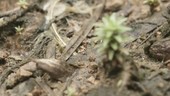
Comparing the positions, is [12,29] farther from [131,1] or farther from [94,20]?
[131,1]

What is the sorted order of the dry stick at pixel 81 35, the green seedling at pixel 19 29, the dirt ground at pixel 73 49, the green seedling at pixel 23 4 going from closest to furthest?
the dirt ground at pixel 73 49, the dry stick at pixel 81 35, the green seedling at pixel 19 29, the green seedling at pixel 23 4

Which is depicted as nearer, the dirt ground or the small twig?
the dirt ground

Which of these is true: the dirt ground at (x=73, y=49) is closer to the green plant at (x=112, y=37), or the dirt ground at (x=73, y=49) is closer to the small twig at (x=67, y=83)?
the small twig at (x=67, y=83)

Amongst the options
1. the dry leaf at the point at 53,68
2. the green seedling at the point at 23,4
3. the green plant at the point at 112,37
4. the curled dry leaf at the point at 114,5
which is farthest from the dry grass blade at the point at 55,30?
the green plant at the point at 112,37

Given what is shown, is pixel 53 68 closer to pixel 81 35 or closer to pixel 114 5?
pixel 81 35

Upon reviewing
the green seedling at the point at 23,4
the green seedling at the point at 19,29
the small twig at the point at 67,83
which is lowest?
the small twig at the point at 67,83

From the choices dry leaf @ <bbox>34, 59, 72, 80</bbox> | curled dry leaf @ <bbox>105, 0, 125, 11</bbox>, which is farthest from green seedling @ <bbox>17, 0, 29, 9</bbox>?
dry leaf @ <bbox>34, 59, 72, 80</bbox>

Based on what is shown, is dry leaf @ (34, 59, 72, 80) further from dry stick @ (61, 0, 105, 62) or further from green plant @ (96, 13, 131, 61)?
green plant @ (96, 13, 131, 61)

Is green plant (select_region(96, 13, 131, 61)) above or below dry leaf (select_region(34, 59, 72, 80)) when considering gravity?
above

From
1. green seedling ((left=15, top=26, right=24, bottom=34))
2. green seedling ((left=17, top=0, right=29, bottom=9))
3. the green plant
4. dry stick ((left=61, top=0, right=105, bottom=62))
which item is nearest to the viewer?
the green plant
